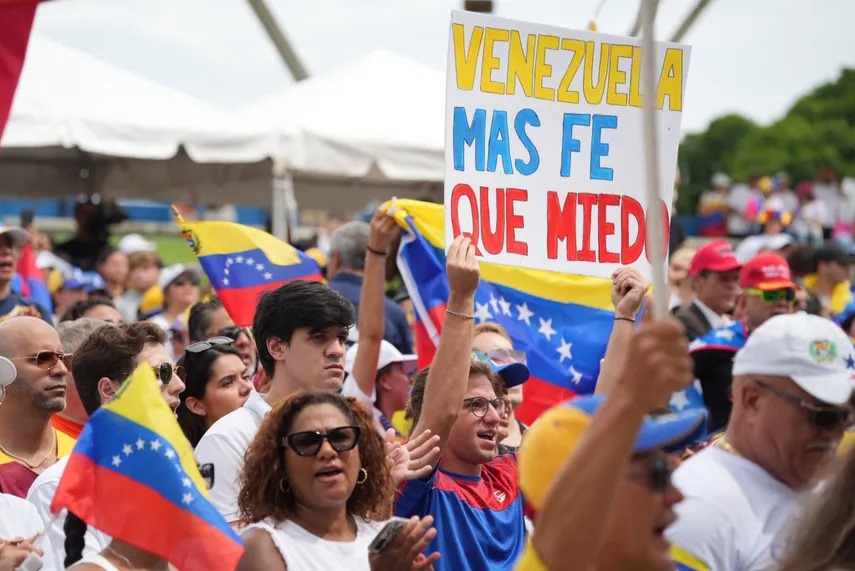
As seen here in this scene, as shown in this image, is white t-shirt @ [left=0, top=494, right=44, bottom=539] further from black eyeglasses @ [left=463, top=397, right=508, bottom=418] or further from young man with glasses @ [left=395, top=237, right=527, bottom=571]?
black eyeglasses @ [left=463, top=397, right=508, bottom=418]

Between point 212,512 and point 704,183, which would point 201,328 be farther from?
point 704,183

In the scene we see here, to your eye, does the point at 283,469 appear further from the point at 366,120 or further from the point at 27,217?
the point at 27,217

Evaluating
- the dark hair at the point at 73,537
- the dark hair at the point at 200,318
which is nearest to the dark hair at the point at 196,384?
the dark hair at the point at 73,537

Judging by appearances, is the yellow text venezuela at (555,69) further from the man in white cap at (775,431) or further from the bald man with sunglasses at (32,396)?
the man in white cap at (775,431)

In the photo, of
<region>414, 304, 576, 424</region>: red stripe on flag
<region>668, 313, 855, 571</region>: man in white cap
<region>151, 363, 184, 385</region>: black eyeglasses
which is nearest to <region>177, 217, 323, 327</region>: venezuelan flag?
<region>414, 304, 576, 424</region>: red stripe on flag

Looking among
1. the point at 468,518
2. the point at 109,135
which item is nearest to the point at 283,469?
the point at 468,518

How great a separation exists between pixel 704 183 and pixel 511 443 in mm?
62707

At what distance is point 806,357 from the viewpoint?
3617mm

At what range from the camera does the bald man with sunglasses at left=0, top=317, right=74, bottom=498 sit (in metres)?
4.96

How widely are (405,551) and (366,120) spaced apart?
29.7 ft

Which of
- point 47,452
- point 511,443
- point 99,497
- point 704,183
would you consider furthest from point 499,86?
point 704,183

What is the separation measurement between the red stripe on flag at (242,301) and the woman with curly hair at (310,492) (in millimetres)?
2799

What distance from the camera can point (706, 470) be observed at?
359cm

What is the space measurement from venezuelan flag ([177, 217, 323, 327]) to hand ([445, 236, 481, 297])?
87.2 inches
